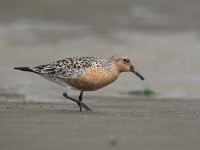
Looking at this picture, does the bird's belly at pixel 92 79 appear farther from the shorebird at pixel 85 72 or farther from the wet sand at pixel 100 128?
the wet sand at pixel 100 128

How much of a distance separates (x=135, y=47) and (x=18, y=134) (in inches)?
545

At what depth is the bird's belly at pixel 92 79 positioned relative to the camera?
10977mm

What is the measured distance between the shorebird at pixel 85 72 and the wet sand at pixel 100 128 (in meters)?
0.49

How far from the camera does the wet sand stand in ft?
23.9

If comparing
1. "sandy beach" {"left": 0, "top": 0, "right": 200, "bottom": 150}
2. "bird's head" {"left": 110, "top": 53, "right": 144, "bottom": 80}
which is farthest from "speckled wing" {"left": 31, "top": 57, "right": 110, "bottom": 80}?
"sandy beach" {"left": 0, "top": 0, "right": 200, "bottom": 150}

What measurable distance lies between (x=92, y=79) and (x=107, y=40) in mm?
11317

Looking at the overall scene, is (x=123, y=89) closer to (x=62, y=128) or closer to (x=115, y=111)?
(x=115, y=111)

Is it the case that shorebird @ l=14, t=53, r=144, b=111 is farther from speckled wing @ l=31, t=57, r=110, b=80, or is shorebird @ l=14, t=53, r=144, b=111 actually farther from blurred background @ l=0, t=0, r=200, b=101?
blurred background @ l=0, t=0, r=200, b=101

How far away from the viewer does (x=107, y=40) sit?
2222 centimetres

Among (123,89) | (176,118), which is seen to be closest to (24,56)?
(123,89)

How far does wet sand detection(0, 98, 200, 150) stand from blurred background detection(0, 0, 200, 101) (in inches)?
136

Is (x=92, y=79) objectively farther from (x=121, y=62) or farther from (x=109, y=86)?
(x=109, y=86)

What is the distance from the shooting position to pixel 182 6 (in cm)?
2559

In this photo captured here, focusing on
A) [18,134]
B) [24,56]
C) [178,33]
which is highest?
[178,33]
